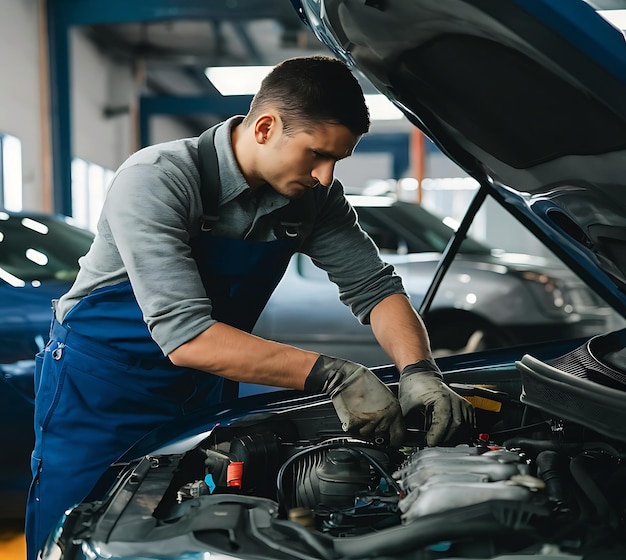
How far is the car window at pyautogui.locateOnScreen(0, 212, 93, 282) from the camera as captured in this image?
9.27 ft

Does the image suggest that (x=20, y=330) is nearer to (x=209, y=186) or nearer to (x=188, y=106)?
(x=209, y=186)

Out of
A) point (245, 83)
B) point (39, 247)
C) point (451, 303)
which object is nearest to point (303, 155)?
point (39, 247)

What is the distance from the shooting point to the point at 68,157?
25.2 feet

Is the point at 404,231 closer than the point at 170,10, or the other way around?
the point at 404,231

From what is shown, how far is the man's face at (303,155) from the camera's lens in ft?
4.59

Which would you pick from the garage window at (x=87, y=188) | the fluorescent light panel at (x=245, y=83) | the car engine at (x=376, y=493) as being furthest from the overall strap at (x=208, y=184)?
the fluorescent light panel at (x=245, y=83)

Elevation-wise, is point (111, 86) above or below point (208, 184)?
above

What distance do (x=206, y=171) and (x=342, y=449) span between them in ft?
2.02

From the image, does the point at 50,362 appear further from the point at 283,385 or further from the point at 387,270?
the point at 387,270

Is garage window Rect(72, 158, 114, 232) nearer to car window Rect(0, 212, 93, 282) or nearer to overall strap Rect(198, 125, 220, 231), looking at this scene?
car window Rect(0, 212, 93, 282)

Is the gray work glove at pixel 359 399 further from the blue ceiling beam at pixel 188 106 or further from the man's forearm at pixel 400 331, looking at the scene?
the blue ceiling beam at pixel 188 106

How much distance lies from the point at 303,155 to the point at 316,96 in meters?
0.11

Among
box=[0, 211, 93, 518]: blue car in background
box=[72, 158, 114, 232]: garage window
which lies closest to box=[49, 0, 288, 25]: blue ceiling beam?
box=[72, 158, 114, 232]: garage window

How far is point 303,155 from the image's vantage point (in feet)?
4.67
